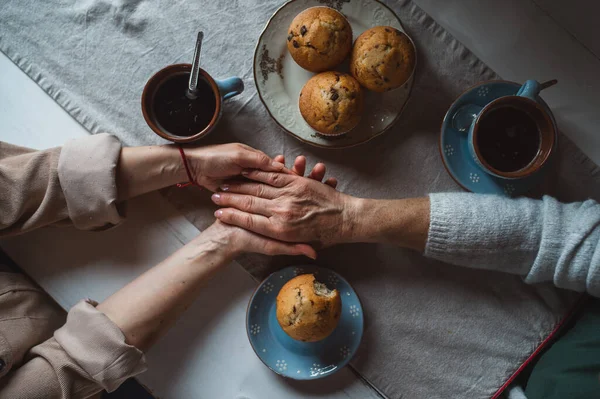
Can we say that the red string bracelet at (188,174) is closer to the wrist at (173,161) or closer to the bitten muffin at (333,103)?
the wrist at (173,161)

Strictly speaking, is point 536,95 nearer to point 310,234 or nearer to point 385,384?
point 310,234

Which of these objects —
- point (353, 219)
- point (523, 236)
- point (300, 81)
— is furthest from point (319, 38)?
point (523, 236)

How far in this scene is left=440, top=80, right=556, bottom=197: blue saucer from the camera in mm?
1165

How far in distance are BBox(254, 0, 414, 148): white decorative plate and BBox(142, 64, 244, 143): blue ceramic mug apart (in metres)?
0.10

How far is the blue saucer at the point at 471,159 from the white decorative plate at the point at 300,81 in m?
0.14

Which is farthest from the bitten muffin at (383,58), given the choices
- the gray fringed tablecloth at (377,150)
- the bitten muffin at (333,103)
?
the gray fringed tablecloth at (377,150)

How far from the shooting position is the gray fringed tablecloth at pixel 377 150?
47.6 inches

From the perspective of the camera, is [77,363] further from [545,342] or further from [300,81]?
[545,342]

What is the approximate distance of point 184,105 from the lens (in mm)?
1166

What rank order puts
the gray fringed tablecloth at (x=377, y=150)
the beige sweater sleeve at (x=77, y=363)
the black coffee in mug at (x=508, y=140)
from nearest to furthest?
the beige sweater sleeve at (x=77, y=363) < the black coffee in mug at (x=508, y=140) < the gray fringed tablecloth at (x=377, y=150)

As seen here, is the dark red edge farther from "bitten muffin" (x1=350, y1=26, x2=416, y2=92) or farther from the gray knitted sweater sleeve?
"bitten muffin" (x1=350, y1=26, x2=416, y2=92)

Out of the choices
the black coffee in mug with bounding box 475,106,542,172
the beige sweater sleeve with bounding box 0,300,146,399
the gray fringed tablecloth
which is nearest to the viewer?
the beige sweater sleeve with bounding box 0,300,146,399

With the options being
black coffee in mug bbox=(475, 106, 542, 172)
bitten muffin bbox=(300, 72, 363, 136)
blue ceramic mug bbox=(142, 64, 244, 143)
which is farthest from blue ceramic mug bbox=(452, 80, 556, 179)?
blue ceramic mug bbox=(142, 64, 244, 143)

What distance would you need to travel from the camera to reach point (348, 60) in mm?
1175
